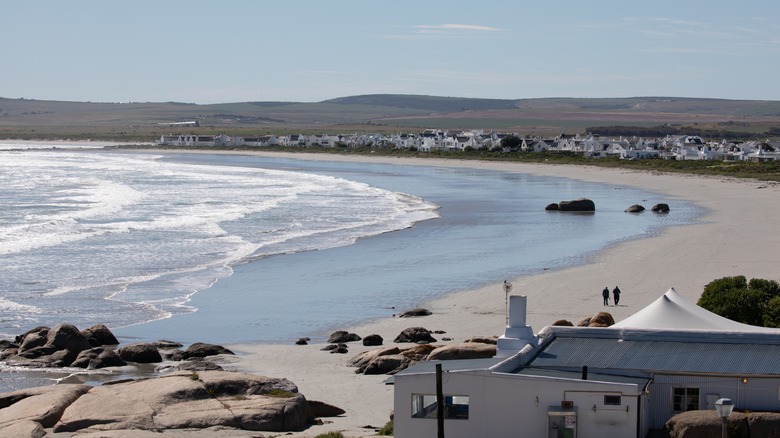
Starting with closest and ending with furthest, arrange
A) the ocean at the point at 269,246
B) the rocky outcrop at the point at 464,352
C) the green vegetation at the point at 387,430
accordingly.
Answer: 1. the green vegetation at the point at 387,430
2. the rocky outcrop at the point at 464,352
3. the ocean at the point at 269,246

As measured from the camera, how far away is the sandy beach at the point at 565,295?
792 inches

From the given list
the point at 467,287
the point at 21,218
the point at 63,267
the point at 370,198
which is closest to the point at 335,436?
the point at 467,287

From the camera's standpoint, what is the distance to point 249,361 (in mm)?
22922

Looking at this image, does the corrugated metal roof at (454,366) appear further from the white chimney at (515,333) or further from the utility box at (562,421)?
the utility box at (562,421)

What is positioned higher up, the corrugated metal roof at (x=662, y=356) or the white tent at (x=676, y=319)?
the corrugated metal roof at (x=662, y=356)

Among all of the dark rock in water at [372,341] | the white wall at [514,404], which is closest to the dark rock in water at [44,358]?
the dark rock in water at [372,341]

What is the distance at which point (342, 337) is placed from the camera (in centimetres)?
2491

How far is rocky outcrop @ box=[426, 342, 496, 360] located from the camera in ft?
65.3

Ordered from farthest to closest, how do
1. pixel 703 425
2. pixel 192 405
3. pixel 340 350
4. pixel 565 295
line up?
pixel 565 295, pixel 340 350, pixel 192 405, pixel 703 425

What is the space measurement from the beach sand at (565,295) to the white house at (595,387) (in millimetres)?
2351

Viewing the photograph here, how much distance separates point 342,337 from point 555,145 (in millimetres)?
107073

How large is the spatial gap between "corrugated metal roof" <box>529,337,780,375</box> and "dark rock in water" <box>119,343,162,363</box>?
968cm

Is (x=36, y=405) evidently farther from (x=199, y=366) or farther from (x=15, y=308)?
(x=15, y=308)

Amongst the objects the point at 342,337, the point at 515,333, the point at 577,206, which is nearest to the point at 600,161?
the point at 577,206
